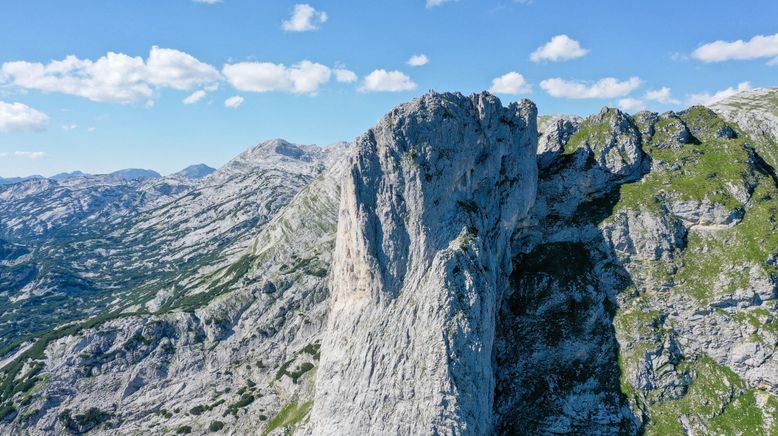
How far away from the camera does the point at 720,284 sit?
226ft

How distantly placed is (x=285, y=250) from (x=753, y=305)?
11609 centimetres

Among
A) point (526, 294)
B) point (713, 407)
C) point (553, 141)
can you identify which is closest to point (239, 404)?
point (526, 294)

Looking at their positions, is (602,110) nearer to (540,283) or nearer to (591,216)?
(591,216)

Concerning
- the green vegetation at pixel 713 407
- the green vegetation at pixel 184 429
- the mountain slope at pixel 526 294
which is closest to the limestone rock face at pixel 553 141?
the mountain slope at pixel 526 294

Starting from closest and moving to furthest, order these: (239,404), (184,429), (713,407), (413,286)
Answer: (713,407) → (413,286) → (184,429) → (239,404)

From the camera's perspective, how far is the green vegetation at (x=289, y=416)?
82287 mm

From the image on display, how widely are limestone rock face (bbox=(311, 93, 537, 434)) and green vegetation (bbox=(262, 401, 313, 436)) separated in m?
21.5

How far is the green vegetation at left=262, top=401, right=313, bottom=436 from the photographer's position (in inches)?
3240

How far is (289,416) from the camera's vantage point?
282ft

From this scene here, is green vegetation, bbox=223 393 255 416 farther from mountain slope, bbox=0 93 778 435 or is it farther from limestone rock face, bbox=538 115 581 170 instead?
limestone rock face, bbox=538 115 581 170

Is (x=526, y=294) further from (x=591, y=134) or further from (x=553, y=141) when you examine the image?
(x=553, y=141)

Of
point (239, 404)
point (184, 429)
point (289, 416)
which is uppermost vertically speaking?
point (289, 416)

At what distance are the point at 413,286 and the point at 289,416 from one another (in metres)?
41.9

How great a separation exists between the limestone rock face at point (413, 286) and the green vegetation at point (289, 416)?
21465mm
